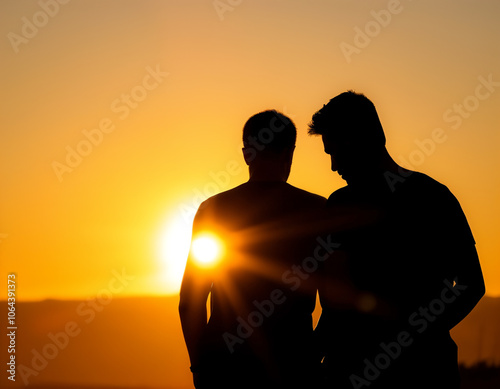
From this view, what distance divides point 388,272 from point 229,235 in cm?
148

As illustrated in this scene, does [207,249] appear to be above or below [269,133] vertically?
below

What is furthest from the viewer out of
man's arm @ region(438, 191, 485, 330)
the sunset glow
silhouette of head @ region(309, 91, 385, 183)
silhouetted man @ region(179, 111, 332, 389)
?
the sunset glow

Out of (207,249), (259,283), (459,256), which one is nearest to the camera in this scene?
(459,256)

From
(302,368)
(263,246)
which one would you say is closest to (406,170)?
(263,246)

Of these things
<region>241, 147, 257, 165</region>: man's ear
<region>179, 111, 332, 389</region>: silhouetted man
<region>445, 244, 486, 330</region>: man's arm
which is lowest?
<region>445, 244, 486, 330</region>: man's arm

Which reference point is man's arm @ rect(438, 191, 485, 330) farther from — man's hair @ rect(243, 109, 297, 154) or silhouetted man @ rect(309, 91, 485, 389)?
man's hair @ rect(243, 109, 297, 154)

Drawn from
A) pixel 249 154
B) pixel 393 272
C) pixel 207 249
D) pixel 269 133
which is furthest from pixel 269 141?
pixel 393 272

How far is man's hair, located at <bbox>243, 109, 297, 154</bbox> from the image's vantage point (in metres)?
4.85

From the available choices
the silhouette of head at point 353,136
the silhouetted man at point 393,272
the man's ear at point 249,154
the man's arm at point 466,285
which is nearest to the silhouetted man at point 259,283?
the man's ear at point 249,154

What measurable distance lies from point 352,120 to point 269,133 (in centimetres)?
111

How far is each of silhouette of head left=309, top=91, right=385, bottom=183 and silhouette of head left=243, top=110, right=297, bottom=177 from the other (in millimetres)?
828

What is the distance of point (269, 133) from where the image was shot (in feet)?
16.1

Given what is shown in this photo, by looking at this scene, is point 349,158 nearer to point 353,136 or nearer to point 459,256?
point 353,136

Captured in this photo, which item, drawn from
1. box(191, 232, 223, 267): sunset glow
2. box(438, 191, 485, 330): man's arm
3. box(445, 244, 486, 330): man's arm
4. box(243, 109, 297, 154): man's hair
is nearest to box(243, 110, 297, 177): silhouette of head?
box(243, 109, 297, 154): man's hair
